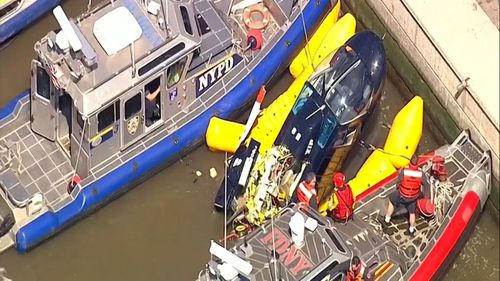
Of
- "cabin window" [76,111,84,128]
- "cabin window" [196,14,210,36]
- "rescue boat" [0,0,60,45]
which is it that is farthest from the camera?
"rescue boat" [0,0,60,45]

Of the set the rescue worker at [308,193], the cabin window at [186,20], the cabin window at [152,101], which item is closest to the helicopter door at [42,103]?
the cabin window at [152,101]

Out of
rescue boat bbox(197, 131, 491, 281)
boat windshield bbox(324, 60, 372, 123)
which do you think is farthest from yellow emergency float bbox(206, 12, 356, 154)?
rescue boat bbox(197, 131, 491, 281)

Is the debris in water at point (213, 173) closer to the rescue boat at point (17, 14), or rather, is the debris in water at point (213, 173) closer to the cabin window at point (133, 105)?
the cabin window at point (133, 105)

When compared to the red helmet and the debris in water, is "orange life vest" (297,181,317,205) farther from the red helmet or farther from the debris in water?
the debris in water

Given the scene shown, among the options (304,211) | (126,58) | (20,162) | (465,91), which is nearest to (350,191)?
(304,211)

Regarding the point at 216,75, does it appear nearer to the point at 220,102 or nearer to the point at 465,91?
the point at 220,102

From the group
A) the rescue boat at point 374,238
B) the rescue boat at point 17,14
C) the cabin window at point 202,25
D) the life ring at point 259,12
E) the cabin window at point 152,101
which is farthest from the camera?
the rescue boat at point 17,14
